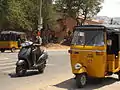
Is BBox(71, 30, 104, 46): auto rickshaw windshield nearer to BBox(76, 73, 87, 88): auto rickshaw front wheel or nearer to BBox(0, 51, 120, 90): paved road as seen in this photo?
BBox(76, 73, 87, 88): auto rickshaw front wheel

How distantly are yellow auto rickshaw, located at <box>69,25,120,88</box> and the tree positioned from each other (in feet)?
144

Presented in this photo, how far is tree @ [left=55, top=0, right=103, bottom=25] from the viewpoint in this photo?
56094 mm

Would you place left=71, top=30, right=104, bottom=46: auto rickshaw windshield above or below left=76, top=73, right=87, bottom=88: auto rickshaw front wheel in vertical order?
above

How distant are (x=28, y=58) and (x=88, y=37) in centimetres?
377

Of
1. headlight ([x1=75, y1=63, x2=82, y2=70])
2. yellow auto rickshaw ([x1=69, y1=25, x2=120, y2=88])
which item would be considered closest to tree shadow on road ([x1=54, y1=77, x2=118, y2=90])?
yellow auto rickshaw ([x1=69, y1=25, x2=120, y2=88])

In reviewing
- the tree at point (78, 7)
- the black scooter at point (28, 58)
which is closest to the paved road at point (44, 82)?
the black scooter at point (28, 58)

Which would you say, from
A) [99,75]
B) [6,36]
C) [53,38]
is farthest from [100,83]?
[53,38]

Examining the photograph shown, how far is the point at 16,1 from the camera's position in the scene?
42750 millimetres

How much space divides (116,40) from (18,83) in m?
3.95

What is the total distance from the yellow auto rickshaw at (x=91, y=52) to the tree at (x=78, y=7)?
43744 millimetres

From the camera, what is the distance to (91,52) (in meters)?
11.8

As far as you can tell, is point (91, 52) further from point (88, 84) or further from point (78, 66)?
point (88, 84)

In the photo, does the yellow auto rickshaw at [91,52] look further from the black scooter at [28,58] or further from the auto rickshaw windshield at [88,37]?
the black scooter at [28,58]

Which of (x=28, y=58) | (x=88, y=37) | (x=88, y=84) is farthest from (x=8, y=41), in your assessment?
(x=88, y=37)
